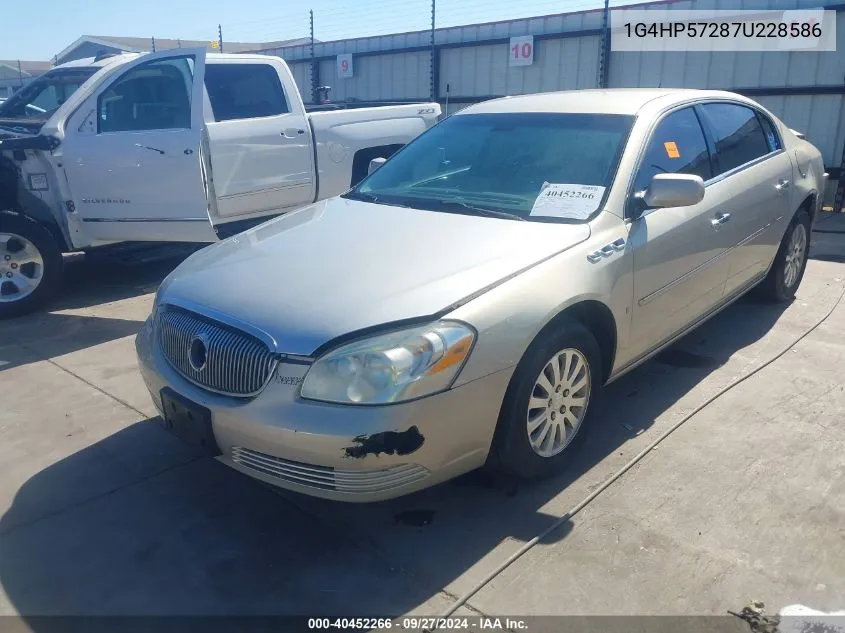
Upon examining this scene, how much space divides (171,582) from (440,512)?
42.2 inches

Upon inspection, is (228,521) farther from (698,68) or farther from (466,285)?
(698,68)

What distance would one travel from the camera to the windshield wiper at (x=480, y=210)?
135 inches

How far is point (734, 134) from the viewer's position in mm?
4594

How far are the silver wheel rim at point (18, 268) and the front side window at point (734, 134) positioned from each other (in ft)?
16.8

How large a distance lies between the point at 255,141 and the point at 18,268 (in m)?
2.18

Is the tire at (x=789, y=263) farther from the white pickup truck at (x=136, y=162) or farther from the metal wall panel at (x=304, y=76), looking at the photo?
the metal wall panel at (x=304, y=76)

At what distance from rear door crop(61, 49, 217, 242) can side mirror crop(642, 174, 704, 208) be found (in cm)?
385

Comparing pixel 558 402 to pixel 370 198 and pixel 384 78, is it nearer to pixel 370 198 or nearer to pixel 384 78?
pixel 370 198

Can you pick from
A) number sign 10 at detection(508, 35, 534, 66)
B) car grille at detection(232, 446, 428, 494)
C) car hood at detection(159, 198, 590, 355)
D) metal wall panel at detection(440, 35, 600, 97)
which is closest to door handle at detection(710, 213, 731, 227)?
car hood at detection(159, 198, 590, 355)

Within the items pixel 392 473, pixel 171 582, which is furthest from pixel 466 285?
pixel 171 582

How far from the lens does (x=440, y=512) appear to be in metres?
3.03

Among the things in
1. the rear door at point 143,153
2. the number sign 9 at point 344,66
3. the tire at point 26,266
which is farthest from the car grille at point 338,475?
the number sign 9 at point 344,66

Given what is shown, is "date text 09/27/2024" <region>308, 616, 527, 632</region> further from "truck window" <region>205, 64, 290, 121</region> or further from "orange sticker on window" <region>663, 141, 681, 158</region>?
"truck window" <region>205, 64, 290, 121</region>

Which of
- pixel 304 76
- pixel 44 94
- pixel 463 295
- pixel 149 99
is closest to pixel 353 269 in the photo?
pixel 463 295
